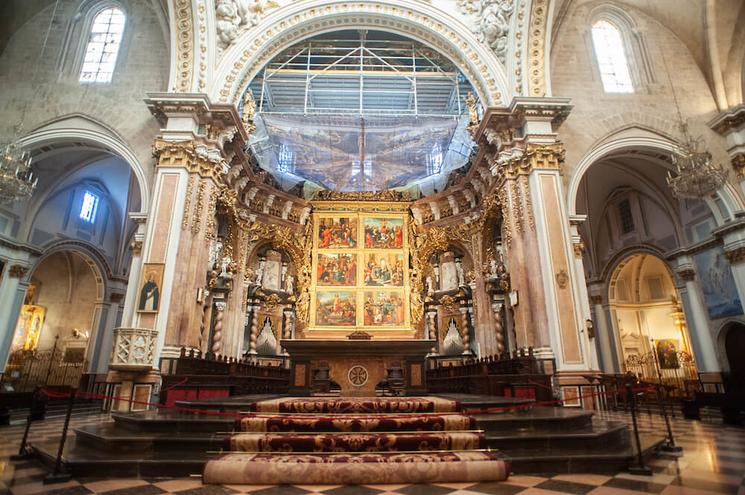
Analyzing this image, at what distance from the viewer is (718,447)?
213 inches

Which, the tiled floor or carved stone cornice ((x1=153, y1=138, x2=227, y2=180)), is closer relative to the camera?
the tiled floor

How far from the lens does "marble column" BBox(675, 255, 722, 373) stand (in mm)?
13883

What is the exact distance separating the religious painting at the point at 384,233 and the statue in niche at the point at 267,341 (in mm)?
4643

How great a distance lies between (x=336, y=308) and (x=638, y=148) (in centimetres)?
1104

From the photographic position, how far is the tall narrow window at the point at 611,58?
13188mm

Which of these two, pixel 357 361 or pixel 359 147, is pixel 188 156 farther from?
pixel 357 361

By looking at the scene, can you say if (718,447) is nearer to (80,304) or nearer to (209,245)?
(209,245)

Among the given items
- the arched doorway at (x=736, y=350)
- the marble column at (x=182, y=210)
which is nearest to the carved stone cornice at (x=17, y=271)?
the marble column at (x=182, y=210)

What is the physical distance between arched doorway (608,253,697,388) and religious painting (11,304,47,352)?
26361 mm

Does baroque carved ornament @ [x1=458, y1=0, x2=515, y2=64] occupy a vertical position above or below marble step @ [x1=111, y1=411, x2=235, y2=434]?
above

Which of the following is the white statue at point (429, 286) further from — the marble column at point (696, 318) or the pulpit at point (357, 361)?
the marble column at point (696, 318)

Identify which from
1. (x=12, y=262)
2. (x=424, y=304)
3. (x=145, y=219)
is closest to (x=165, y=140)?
(x=145, y=219)

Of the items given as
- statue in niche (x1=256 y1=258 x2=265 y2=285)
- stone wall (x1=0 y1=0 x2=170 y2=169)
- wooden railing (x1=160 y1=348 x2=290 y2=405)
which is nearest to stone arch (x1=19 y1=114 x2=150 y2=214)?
stone wall (x1=0 y1=0 x2=170 y2=169)

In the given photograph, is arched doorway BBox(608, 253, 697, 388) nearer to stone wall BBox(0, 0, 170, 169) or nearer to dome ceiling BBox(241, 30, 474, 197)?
dome ceiling BBox(241, 30, 474, 197)
